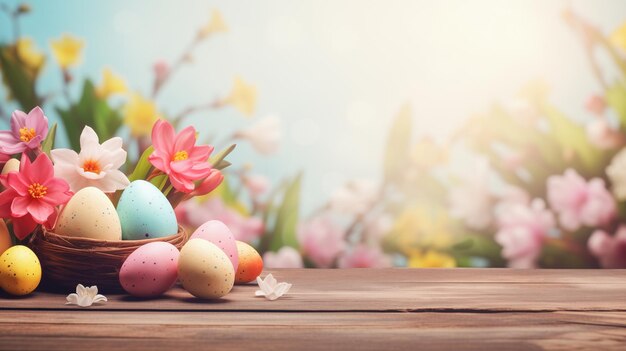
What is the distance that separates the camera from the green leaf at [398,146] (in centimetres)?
180

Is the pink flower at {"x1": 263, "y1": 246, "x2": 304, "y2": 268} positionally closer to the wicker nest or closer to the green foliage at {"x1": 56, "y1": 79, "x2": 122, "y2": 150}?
the green foliage at {"x1": 56, "y1": 79, "x2": 122, "y2": 150}

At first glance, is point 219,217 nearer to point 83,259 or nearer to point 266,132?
point 266,132

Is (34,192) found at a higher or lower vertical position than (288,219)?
lower

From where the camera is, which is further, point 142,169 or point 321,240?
point 321,240

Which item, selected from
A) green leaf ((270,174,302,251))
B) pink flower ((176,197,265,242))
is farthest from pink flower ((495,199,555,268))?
pink flower ((176,197,265,242))

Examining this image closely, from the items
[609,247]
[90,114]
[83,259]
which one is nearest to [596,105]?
[609,247]

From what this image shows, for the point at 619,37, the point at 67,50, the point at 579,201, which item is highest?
the point at 619,37

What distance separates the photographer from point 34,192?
981 mm

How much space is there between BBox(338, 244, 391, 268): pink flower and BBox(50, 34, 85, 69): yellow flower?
804 millimetres

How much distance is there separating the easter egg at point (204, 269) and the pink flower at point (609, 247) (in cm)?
113

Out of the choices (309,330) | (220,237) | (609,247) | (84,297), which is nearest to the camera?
(309,330)

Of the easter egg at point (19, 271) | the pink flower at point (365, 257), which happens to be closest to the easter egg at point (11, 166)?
the easter egg at point (19, 271)

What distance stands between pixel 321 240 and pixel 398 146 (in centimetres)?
29

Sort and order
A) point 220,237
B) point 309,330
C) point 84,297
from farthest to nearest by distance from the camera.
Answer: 1. point 220,237
2. point 84,297
3. point 309,330
